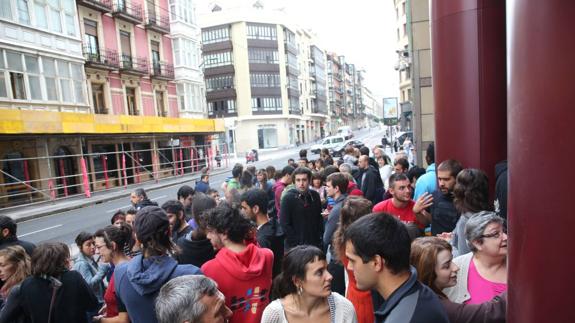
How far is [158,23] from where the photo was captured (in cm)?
3108

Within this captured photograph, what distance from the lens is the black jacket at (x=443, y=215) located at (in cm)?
379

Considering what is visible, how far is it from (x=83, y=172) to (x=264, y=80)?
40.2m

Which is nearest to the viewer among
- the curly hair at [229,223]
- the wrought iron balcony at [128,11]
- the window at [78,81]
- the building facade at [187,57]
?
the curly hair at [229,223]

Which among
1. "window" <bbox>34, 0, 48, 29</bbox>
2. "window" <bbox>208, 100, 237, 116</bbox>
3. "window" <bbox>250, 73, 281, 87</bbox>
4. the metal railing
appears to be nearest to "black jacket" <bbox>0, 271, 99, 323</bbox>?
the metal railing

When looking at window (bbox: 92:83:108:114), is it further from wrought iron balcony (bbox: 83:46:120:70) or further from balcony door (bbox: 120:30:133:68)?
balcony door (bbox: 120:30:133:68)

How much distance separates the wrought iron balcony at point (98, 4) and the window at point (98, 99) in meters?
4.90

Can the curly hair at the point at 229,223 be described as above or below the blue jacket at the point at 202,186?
above

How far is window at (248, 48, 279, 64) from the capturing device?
56.7 meters

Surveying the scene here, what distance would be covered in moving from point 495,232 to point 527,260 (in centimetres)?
66

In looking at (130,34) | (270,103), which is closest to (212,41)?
(270,103)

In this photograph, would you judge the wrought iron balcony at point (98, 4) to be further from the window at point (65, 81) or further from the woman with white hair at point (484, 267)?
the woman with white hair at point (484, 267)

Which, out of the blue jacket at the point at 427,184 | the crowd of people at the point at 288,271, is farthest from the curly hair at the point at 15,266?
the blue jacket at the point at 427,184

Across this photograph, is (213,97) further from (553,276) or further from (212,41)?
(553,276)

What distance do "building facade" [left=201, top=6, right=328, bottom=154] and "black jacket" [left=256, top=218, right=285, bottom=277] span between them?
161 ft
